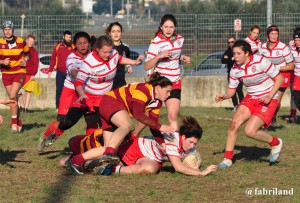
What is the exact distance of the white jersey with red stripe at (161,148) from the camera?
10.9 meters

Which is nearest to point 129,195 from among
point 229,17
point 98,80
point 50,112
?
point 98,80

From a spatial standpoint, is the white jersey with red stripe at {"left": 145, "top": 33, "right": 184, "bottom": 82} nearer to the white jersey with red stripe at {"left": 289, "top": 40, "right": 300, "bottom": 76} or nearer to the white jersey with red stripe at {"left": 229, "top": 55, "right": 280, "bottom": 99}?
the white jersey with red stripe at {"left": 229, "top": 55, "right": 280, "bottom": 99}

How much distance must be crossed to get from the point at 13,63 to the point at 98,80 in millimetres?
4731

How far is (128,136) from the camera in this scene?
37.7 feet

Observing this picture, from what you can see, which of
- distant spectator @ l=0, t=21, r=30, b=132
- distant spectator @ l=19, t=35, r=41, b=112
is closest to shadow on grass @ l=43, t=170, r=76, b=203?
distant spectator @ l=0, t=21, r=30, b=132

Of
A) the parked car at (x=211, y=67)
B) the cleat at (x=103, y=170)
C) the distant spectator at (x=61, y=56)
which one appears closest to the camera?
the cleat at (x=103, y=170)

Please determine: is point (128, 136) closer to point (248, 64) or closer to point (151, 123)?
point (151, 123)

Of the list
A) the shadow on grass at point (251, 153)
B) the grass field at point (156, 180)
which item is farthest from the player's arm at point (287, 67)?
the shadow on grass at point (251, 153)

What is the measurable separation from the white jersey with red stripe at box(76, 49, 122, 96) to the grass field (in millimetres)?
1209

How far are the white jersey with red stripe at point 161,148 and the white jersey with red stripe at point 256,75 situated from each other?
5.22 feet

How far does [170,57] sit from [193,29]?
1129 cm

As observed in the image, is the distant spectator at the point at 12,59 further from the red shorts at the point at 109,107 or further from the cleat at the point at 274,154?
the cleat at the point at 274,154

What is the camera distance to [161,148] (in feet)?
36.3

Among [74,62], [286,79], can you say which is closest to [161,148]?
[74,62]
